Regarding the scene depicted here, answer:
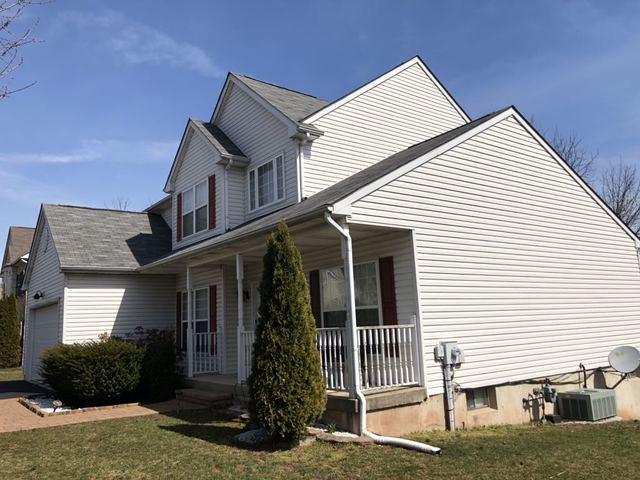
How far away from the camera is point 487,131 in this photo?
10.9 m

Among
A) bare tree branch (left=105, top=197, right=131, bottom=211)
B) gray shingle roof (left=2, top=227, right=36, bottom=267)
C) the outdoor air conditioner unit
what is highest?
bare tree branch (left=105, top=197, right=131, bottom=211)

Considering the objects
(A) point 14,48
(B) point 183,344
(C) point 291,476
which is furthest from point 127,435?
(B) point 183,344

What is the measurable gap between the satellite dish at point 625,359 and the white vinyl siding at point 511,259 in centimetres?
59

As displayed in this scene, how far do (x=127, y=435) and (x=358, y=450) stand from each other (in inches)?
161

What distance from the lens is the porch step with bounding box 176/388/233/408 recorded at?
34.4ft

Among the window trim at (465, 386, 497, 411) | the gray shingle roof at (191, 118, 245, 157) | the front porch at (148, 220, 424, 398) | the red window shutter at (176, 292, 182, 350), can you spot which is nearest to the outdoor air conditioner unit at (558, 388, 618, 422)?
the window trim at (465, 386, 497, 411)

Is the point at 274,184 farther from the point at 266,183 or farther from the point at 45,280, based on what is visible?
the point at 45,280

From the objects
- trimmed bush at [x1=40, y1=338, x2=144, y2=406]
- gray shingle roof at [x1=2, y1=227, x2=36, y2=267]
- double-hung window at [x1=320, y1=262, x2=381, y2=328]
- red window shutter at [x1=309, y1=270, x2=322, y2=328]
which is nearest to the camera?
double-hung window at [x1=320, y1=262, x2=381, y2=328]

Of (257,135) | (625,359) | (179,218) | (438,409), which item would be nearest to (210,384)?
(438,409)

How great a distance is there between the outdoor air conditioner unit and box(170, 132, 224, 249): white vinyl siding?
9.35 meters

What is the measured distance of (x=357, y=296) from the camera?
402 inches

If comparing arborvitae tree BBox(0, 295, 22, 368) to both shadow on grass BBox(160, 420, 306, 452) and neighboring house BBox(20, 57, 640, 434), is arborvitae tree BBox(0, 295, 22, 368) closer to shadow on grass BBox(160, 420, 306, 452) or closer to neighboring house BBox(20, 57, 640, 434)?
neighboring house BBox(20, 57, 640, 434)

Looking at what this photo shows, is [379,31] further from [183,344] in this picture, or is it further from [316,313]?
[183,344]

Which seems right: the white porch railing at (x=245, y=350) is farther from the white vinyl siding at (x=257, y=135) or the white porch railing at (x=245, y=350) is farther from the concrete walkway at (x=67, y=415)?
the white vinyl siding at (x=257, y=135)
